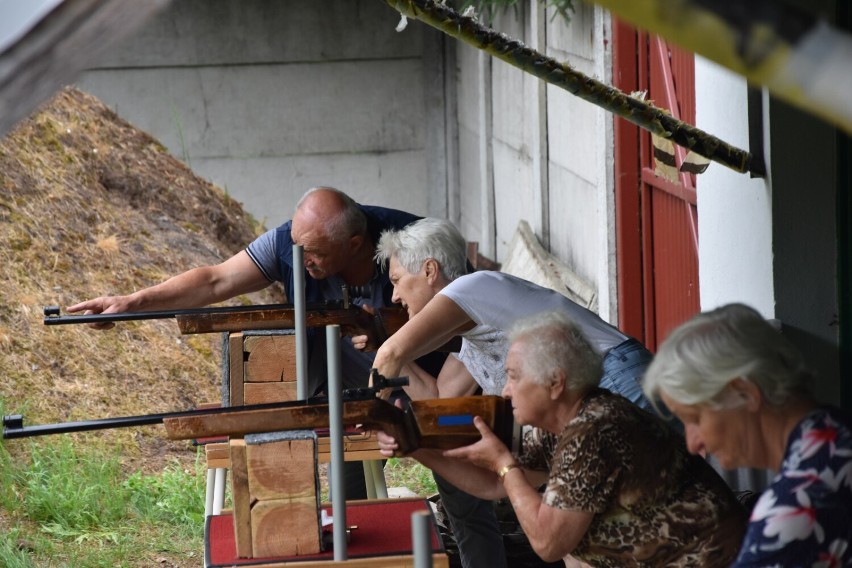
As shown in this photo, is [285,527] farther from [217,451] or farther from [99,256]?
[99,256]

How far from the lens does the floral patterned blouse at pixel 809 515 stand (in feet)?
6.77

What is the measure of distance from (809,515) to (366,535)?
1350mm

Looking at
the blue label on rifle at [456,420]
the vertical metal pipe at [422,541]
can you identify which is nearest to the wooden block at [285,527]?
the blue label on rifle at [456,420]

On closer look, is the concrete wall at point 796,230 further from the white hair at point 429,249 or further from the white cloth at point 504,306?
the white hair at point 429,249

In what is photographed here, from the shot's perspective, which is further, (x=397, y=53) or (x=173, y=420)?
(x=397, y=53)

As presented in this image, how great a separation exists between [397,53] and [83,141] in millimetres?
4595

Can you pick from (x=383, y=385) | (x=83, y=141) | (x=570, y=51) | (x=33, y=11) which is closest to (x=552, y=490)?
(x=383, y=385)

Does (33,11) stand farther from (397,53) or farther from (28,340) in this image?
(397,53)

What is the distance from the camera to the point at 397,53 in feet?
42.1

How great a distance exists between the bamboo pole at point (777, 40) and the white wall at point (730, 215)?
249 cm

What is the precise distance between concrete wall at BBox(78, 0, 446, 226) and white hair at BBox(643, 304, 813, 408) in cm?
1060

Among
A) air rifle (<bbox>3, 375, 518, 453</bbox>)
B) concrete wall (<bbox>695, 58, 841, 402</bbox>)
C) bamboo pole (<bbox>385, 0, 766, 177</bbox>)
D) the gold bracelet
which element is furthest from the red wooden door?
the gold bracelet

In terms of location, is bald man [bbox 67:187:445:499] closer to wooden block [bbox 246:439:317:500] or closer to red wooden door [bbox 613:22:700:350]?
wooden block [bbox 246:439:317:500]

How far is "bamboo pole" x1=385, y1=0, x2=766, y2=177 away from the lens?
3.55 meters
